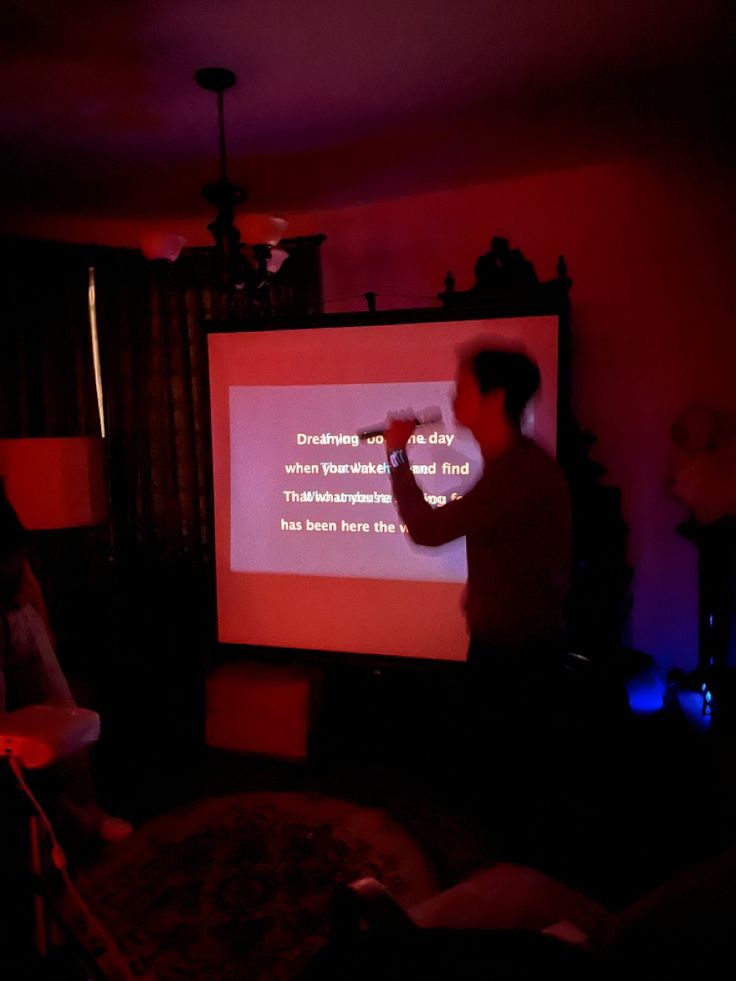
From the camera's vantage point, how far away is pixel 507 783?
225 cm

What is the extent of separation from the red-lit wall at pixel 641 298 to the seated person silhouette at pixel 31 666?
8.29ft

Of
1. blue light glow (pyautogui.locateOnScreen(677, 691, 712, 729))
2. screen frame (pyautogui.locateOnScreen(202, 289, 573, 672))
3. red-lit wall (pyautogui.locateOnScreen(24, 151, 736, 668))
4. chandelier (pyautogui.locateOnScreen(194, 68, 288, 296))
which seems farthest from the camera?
red-lit wall (pyautogui.locateOnScreen(24, 151, 736, 668))

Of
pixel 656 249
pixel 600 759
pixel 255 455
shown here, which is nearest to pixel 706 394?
pixel 656 249

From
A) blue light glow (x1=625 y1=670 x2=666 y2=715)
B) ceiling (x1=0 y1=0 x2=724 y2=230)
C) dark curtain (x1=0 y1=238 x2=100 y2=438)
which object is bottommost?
blue light glow (x1=625 y1=670 x2=666 y2=715)

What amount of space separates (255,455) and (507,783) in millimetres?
1870

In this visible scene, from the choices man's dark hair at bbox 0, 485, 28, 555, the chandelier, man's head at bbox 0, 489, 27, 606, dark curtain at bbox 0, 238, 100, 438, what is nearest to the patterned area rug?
man's head at bbox 0, 489, 27, 606

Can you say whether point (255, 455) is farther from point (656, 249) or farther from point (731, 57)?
point (731, 57)

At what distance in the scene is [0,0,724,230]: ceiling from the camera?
2.11 metres

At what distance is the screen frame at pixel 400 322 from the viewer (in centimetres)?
299

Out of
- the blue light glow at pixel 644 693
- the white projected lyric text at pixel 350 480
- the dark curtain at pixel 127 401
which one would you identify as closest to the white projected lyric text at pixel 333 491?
the white projected lyric text at pixel 350 480

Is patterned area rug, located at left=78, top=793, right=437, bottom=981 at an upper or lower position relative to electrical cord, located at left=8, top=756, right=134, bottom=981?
lower

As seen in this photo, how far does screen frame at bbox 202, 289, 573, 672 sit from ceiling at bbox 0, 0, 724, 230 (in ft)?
2.31

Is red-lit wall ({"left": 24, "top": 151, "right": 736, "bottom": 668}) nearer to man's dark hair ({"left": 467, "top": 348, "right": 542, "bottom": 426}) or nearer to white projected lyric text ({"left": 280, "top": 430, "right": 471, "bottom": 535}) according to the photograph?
white projected lyric text ({"left": 280, "top": 430, "right": 471, "bottom": 535})

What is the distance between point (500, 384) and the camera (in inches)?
82.3
